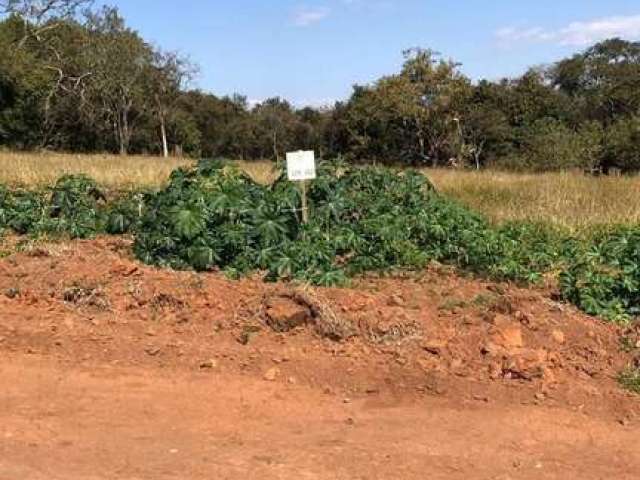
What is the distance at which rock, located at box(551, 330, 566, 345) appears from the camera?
5766 mm

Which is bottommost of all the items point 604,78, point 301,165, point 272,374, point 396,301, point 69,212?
point 272,374

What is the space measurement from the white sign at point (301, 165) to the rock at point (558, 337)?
2.67 m

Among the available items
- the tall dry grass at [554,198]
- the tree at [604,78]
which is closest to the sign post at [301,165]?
the tall dry grass at [554,198]

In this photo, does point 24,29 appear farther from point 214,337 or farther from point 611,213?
point 214,337

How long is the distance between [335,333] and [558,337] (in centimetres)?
149

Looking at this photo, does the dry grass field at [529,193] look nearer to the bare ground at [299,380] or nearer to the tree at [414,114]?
the bare ground at [299,380]

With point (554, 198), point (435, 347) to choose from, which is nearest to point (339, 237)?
point (435, 347)

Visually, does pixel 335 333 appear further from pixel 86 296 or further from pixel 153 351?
pixel 86 296

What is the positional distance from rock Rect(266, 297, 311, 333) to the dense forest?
32.9m

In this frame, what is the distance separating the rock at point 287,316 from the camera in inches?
235

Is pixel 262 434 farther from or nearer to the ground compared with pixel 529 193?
nearer to the ground

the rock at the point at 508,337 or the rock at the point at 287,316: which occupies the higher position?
the rock at the point at 287,316

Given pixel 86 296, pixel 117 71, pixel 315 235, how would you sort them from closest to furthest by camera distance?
pixel 86 296 → pixel 315 235 → pixel 117 71

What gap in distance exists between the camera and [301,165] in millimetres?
7555
